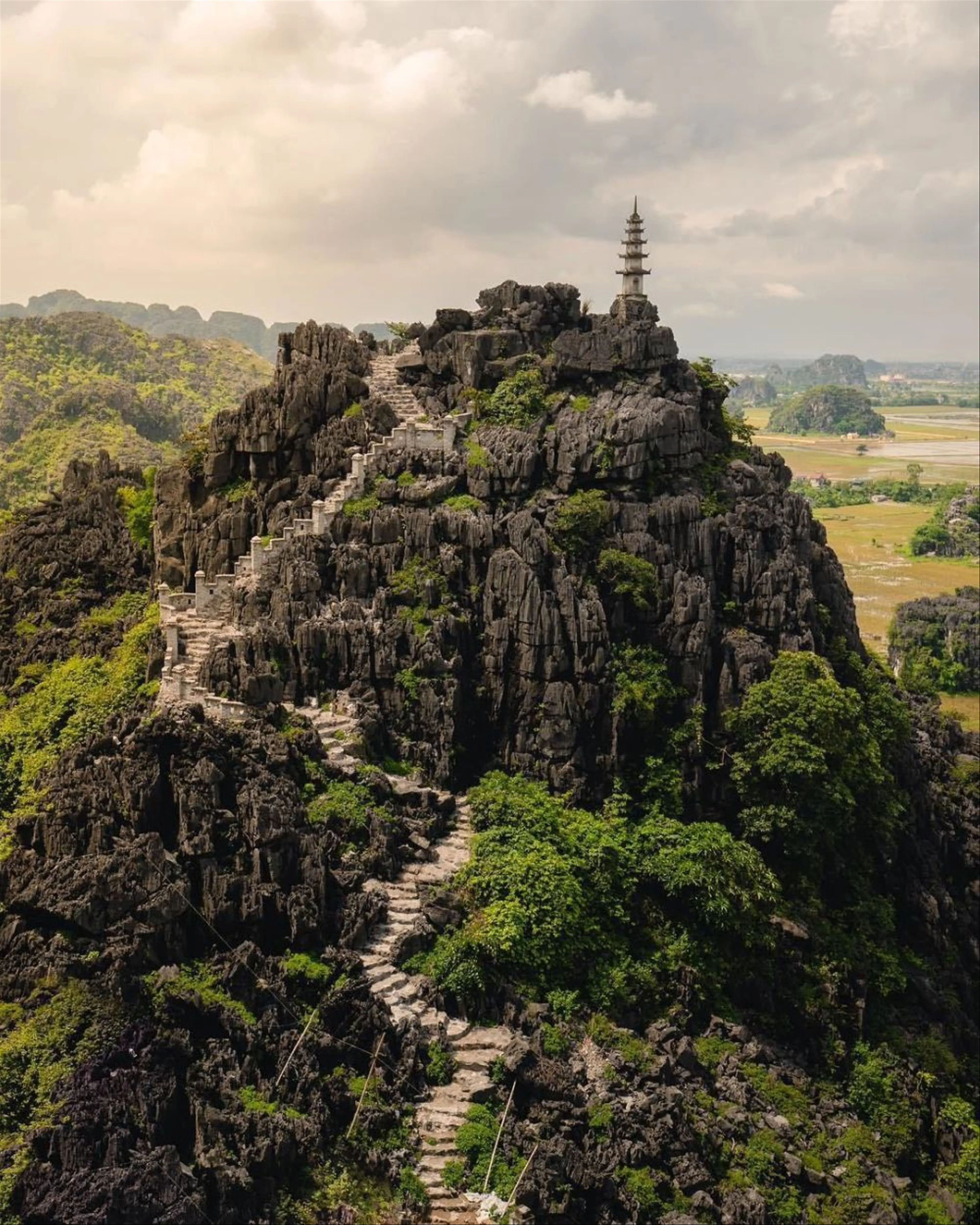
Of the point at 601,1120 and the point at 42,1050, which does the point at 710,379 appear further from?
the point at 42,1050

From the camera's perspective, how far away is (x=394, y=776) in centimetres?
3612

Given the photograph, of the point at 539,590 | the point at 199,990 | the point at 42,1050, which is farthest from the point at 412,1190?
the point at 539,590

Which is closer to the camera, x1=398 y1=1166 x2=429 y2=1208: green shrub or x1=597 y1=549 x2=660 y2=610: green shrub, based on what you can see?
x1=398 y1=1166 x2=429 y2=1208: green shrub

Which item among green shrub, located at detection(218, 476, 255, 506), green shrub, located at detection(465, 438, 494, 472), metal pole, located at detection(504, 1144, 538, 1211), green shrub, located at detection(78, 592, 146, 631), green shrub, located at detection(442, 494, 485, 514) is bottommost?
metal pole, located at detection(504, 1144, 538, 1211)

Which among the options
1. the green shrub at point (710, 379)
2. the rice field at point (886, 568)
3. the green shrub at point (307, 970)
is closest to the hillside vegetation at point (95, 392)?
the green shrub at point (710, 379)

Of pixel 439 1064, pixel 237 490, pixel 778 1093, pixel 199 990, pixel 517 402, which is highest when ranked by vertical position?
pixel 517 402

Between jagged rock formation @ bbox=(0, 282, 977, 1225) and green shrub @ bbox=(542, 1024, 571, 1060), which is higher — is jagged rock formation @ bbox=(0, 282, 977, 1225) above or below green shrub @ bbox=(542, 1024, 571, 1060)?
above

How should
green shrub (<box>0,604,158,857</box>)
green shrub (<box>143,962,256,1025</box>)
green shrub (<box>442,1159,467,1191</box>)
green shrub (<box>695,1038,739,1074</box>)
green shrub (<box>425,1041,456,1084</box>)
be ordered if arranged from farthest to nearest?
1. green shrub (<box>0,604,158,857</box>)
2. green shrub (<box>695,1038,739,1074</box>)
3. green shrub (<box>425,1041,456,1084</box>)
4. green shrub (<box>143,962,256,1025</box>)
5. green shrub (<box>442,1159,467,1191</box>)

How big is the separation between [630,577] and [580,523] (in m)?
2.51

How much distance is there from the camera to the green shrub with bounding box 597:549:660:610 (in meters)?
38.9

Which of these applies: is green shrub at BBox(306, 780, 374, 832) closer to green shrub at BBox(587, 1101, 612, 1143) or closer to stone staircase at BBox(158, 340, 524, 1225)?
stone staircase at BBox(158, 340, 524, 1225)

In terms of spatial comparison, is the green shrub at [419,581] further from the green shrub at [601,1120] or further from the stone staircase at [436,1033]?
the green shrub at [601,1120]

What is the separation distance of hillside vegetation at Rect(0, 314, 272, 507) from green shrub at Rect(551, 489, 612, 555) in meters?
45.5

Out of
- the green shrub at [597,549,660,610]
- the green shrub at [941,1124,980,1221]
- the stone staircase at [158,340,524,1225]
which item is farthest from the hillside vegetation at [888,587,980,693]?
the stone staircase at [158,340,524,1225]
